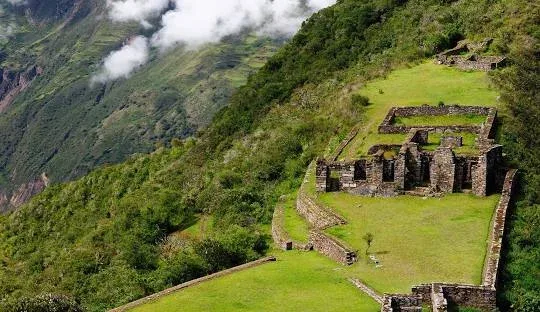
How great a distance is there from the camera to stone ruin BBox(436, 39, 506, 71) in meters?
56.2

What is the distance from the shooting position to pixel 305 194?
128 feet

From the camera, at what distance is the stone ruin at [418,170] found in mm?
34531

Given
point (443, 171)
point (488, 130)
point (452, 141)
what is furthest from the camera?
point (488, 130)

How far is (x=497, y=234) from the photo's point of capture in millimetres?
28297

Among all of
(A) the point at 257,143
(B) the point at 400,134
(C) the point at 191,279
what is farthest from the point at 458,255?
(A) the point at 257,143

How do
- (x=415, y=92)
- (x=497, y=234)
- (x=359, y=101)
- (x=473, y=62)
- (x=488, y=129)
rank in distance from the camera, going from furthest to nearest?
(x=473, y=62), (x=415, y=92), (x=359, y=101), (x=488, y=129), (x=497, y=234)

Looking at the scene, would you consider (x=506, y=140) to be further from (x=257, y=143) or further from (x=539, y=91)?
(x=257, y=143)

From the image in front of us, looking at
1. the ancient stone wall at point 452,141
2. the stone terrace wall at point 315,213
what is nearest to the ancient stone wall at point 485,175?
the ancient stone wall at point 452,141

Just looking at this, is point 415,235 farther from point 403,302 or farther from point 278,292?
point 403,302

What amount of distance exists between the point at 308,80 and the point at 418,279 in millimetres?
55603

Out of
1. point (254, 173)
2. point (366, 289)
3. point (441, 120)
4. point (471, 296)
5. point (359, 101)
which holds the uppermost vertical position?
point (471, 296)

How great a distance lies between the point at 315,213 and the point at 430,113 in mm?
13943

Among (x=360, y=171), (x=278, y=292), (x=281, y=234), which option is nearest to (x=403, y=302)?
(x=278, y=292)

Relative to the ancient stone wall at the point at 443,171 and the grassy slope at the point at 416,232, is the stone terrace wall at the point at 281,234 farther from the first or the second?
the ancient stone wall at the point at 443,171
